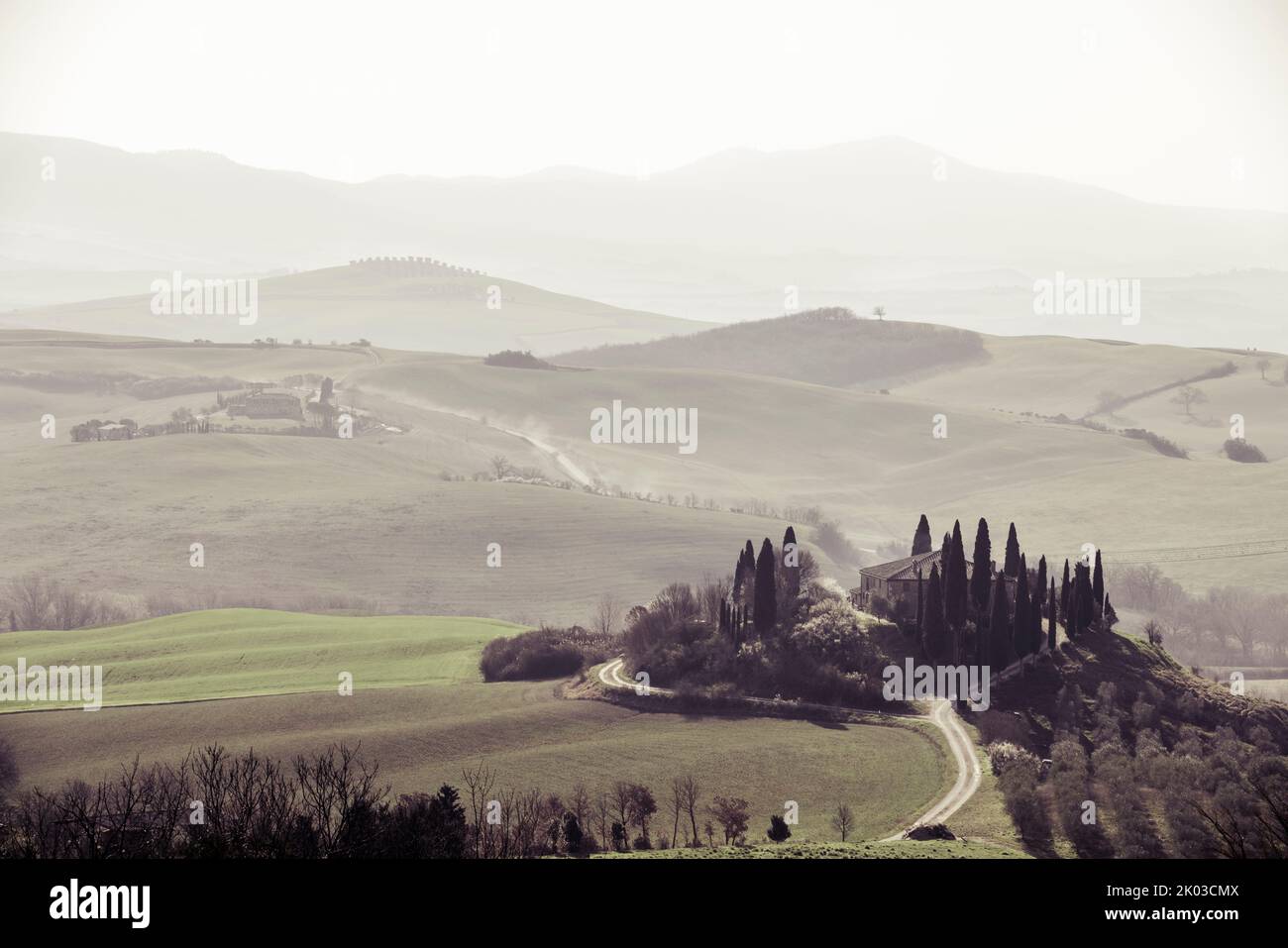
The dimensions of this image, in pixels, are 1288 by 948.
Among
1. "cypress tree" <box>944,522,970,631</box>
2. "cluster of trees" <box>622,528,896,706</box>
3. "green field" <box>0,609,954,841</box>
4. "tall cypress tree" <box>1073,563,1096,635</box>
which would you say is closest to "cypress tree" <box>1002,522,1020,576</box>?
"tall cypress tree" <box>1073,563,1096,635</box>

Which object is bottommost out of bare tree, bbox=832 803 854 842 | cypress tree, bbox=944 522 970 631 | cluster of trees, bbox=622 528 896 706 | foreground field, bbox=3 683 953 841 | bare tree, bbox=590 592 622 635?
bare tree, bbox=832 803 854 842

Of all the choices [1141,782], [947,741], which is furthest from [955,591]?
[1141,782]

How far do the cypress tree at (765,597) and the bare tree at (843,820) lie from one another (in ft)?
87.2

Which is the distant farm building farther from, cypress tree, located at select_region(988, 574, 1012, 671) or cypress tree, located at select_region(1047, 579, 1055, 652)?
cypress tree, located at select_region(988, 574, 1012, 671)

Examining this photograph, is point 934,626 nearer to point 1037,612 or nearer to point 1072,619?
point 1037,612

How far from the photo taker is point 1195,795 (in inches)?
2457

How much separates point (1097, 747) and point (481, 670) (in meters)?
41.9

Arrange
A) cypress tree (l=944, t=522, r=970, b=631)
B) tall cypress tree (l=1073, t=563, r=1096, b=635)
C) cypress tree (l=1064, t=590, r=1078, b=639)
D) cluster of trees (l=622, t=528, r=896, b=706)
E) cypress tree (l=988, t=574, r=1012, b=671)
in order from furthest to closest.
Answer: tall cypress tree (l=1073, t=563, r=1096, b=635) < cypress tree (l=1064, t=590, r=1078, b=639) < cypress tree (l=944, t=522, r=970, b=631) < cypress tree (l=988, t=574, r=1012, b=671) < cluster of trees (l=622, t=528, r=896, b=706)

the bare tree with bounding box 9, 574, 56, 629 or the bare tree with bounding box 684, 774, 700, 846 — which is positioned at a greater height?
the bare tree with bounding box 9, 574, 56, 629

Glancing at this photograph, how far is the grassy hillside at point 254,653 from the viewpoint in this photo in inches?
3686

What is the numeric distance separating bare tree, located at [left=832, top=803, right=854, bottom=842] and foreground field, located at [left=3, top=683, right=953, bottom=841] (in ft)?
1.63

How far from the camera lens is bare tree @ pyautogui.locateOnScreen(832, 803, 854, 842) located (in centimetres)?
6122

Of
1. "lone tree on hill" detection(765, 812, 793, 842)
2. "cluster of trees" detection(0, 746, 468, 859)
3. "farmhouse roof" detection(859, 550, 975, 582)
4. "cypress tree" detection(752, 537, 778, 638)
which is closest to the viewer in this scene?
"cluster of trees" detection(0, 746, 468, 859)

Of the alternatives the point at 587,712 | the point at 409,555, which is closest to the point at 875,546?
the point at 409,555
